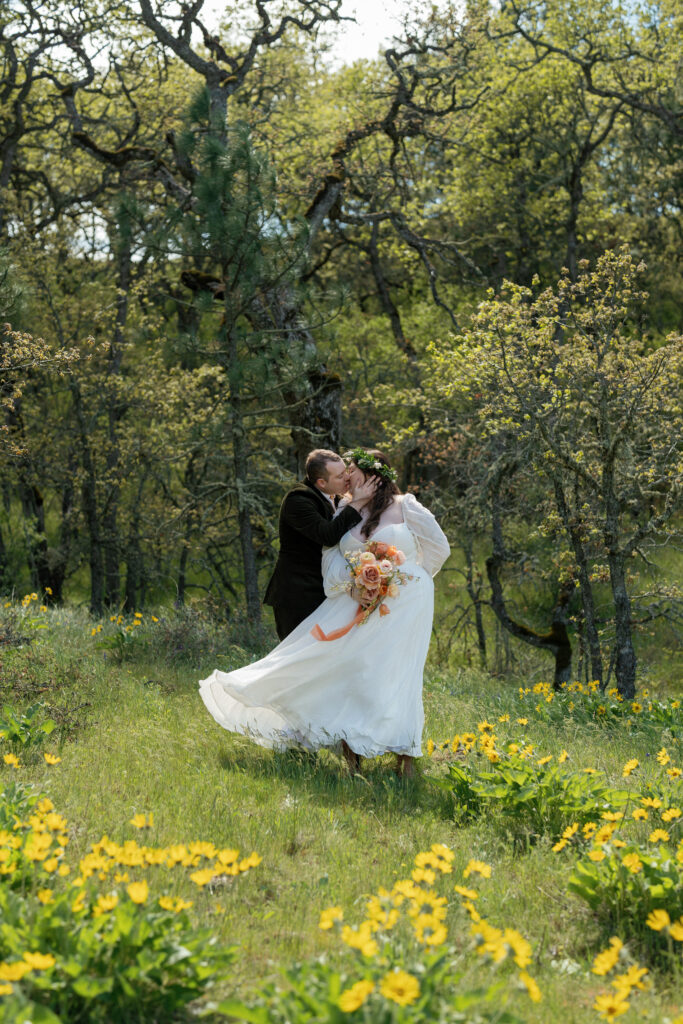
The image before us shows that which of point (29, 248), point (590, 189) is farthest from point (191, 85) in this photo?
point (590, 189)

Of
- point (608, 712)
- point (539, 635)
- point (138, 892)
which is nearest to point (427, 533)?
point (608, 712)

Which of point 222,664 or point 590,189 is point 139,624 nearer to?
point 222,664

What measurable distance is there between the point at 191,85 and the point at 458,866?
17.3 m

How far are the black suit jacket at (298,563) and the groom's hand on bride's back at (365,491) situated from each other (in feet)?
0.79

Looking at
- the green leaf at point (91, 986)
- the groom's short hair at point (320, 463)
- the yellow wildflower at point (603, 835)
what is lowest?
the yellow wildflower at point (603, 835)

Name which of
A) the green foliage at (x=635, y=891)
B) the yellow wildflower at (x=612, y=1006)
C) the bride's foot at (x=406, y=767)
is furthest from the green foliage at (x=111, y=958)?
the bride's foot at (x=406, y=767)

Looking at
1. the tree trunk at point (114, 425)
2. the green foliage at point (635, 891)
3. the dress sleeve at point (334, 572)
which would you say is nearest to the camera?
the green foliage at point (635, 891)

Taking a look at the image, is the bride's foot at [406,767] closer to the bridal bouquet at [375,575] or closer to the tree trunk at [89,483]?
the bridal bouquet at [375,575]

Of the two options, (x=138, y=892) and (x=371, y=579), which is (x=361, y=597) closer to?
(x=371, y=579)

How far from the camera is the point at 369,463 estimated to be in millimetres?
6422

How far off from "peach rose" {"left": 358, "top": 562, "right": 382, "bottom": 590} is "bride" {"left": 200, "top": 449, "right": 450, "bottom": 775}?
23 centimetres

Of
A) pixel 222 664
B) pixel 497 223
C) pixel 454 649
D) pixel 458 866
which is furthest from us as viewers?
pixel 497 223

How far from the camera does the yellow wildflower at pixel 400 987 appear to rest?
2523 millimetres

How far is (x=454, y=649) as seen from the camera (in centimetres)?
1773
